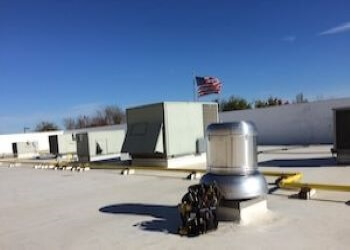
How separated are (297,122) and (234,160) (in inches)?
849

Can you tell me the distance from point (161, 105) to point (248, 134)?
9.35 metres

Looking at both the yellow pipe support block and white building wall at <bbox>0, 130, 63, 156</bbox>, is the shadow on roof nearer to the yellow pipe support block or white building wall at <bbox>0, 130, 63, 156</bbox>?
the yellow pipe support block

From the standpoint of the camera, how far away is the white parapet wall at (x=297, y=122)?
2480cm

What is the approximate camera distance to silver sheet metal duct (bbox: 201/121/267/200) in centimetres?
598

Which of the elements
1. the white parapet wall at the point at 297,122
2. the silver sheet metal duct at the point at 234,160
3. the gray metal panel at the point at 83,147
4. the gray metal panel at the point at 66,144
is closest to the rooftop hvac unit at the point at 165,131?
the gray metal panel at the point at 83,147

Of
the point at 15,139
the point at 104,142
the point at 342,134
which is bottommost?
the point at 15,139

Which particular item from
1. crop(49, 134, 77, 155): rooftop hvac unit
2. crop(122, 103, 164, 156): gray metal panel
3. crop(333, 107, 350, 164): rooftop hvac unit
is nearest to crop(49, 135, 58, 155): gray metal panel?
crop(49, 134, 77, 155): rooftop hvac unit

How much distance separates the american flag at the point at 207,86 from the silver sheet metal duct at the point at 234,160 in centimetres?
2073

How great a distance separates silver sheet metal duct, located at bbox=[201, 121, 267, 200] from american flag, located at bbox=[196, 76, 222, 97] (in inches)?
816

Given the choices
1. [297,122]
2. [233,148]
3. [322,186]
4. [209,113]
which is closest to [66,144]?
[209,113]

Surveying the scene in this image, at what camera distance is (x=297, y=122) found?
86.7 ft

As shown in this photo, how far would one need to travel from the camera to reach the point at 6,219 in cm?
749

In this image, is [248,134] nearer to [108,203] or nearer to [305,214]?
[305,214]

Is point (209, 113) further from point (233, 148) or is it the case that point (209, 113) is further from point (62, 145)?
point (62, 145)
